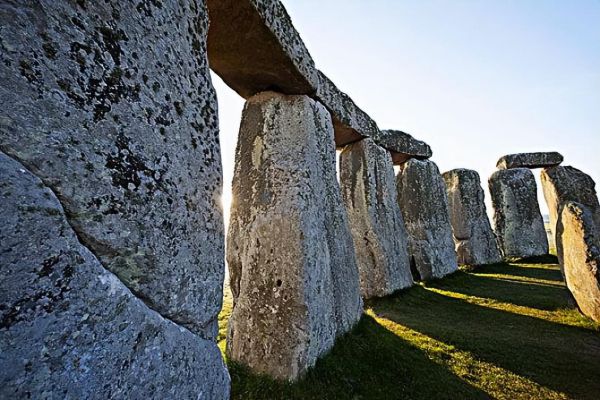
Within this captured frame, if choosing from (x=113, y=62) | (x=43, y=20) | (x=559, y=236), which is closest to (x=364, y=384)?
(x=113, y=62)

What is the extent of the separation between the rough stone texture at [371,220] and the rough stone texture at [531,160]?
9.26 meters

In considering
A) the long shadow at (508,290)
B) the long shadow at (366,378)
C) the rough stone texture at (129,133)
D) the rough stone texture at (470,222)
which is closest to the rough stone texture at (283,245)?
the long shadow at (366,378)

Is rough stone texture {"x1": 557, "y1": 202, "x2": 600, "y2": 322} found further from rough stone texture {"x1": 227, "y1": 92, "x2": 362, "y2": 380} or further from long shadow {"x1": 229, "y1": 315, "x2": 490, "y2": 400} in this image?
rough stone texture {"x1": 227, "y1": 92, "x2": 362, "y2": 380}

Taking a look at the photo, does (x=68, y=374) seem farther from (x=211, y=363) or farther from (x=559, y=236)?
(x=559, y=236)

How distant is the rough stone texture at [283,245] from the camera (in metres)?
3.51

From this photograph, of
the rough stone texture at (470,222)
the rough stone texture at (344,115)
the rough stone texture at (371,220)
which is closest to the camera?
the rough stone texture at (344,115)

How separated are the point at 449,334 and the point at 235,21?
5517 millimetres

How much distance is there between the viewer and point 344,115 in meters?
6.17

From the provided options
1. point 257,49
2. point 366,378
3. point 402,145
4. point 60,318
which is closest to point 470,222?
point 402,145

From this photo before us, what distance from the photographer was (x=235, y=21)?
3.09 meters

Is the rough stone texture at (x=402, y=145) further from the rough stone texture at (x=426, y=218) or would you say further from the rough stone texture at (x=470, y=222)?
the rough stone texture at (x=470, y=222)

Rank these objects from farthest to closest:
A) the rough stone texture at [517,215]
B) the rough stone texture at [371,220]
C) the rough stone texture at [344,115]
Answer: the rough stone texture at [517,215] → the rough stone texture at [371,220] → the rough stone texture at [344,115]

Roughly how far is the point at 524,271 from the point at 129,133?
1333 centimetres

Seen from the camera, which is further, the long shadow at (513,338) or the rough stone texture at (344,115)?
the rough stone texture at (344,115)
